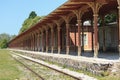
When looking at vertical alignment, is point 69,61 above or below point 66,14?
below

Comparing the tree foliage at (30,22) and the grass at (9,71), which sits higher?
the tree foliage at (30,22)

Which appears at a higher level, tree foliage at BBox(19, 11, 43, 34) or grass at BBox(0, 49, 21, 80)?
tree foliage at BBox(19, 11, 43, 34)

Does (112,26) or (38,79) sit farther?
(112,26)

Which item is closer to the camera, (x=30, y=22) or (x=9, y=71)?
(x=9, y=71)

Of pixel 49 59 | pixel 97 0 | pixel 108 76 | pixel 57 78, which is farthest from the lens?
pixel 49 59

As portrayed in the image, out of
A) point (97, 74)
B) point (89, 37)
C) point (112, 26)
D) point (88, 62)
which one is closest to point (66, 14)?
point (112, 26)

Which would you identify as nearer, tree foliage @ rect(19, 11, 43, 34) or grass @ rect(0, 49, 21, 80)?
grass @ rect(0, 49, 21, 80)

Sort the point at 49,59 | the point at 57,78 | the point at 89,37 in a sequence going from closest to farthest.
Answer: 1. the point at 57,78
2. the point at 49,59
3. the point at 89,37

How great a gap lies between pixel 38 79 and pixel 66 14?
386 inches

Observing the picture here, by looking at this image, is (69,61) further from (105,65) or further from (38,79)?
(105,65)

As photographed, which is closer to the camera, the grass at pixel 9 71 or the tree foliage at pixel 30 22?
the grass at pixel 9 71

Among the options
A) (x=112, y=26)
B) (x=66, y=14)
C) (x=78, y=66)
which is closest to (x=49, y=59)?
(x=66, y=14)

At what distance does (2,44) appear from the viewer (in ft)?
472

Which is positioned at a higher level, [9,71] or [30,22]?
[30,22]
